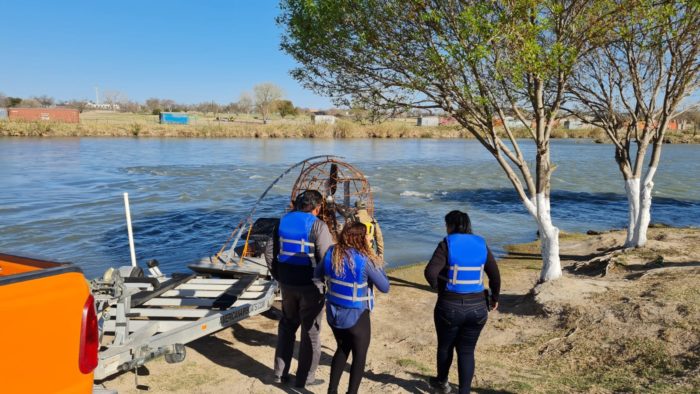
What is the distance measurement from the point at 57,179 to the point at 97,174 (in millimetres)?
3221

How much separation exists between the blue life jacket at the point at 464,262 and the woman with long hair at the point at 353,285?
67 centimetres

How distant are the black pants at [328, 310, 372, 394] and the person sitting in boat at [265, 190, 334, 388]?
60cm

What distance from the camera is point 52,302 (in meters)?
3.19

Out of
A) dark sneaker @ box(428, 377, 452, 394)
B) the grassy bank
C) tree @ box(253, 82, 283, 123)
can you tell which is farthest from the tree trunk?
tree @ box(253, 82, 283, 123)

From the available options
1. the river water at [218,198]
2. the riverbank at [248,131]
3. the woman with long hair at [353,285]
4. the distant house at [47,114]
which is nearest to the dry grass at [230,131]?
the riverbank at [248,131]

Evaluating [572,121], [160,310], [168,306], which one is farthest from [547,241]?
[572,121]

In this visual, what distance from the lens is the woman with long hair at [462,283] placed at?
5.05m

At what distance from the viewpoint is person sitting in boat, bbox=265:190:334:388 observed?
18.1ft

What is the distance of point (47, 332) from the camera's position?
10.3ft

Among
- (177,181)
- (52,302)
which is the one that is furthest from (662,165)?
(52,302)

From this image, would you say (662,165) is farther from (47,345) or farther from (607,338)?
(47,345)

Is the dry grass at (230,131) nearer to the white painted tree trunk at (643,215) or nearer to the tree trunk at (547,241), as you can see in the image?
the white painted tree trunk at (643,215)

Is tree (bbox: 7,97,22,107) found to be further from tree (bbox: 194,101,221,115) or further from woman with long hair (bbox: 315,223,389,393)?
woman with long hair (bbox: 315,223,389,393)

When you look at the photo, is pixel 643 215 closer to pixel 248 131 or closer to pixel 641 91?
pixel 641 91
